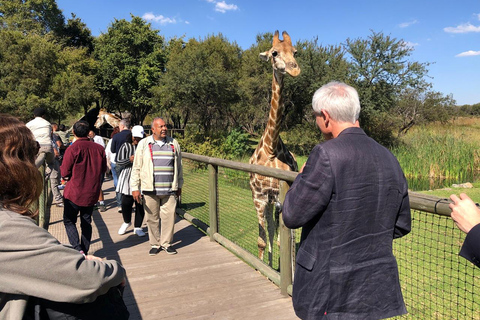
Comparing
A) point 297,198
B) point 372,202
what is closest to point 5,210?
point 297,198

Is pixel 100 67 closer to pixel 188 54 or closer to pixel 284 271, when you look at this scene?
pixel 188 54

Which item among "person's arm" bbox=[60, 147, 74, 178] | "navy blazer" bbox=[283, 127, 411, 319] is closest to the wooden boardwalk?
"person's arm" bbox=[60, 147, 74, 178]

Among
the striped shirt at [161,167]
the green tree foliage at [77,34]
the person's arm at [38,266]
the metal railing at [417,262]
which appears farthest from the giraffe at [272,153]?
the green tree foliage at [77,34]

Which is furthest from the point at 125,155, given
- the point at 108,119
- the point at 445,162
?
the point at 108,119

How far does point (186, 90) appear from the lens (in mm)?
22484

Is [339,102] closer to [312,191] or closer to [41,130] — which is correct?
[312,191]

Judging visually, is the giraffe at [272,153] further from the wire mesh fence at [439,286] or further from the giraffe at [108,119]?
the giraffe at [108,119]

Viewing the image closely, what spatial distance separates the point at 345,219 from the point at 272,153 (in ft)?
12.0

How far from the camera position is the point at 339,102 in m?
1.92

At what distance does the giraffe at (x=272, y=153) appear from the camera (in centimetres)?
522

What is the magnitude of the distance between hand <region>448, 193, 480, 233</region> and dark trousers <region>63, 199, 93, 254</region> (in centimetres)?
401

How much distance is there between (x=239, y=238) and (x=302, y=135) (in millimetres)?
18051

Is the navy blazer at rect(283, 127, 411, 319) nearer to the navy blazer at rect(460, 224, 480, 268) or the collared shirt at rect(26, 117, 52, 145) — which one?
the navy blazer at rect(460, 224, 480, 268)

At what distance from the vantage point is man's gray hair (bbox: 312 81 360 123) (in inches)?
75.7
